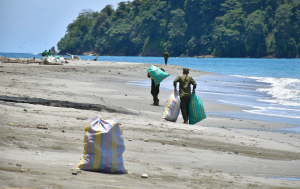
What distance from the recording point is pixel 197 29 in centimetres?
13050

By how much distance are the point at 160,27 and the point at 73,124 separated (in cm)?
13029

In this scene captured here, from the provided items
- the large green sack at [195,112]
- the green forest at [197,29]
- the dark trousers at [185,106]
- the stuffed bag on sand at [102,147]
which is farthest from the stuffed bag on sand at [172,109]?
the green forest at [197,29]

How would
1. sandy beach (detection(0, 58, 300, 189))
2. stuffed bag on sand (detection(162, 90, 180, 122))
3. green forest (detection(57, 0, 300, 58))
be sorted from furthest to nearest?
green forest (detection(57, 0, 300, 58))
stuffed bag on sand (detection(162, 90, 180, 122))
sandy beach (detection(0, 58, 300, 189))

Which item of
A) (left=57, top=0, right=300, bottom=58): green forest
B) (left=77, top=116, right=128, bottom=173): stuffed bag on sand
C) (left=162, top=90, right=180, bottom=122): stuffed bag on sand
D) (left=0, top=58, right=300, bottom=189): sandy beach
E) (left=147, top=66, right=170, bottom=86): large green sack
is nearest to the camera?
(left=0, top=58, right=300, bottom=189): sandy beach

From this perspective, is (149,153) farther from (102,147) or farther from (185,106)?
(185,106)

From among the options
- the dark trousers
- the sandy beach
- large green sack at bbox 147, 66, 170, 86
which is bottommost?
the sandy beach

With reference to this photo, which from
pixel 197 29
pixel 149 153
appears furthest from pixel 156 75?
pixel 197 29

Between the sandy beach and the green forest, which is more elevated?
the green forest

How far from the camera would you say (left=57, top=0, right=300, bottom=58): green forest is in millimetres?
108544

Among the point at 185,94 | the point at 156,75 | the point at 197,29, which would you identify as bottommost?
the point at 185,94

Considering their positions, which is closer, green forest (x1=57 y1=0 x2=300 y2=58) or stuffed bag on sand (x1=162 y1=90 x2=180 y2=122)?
stuffed bag on sand (x1=162 y1=90 x2=180 y2=122)

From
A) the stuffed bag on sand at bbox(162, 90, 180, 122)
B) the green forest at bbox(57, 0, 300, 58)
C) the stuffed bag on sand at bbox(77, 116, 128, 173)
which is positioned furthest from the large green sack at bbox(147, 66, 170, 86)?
the green forest at bbox(57, 0, 300, 58)

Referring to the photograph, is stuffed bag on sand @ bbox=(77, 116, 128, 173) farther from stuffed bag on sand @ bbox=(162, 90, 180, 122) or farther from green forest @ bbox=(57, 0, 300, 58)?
green forest @ bbox=(57, 0, 300, 58)

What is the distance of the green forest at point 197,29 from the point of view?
108544mm
